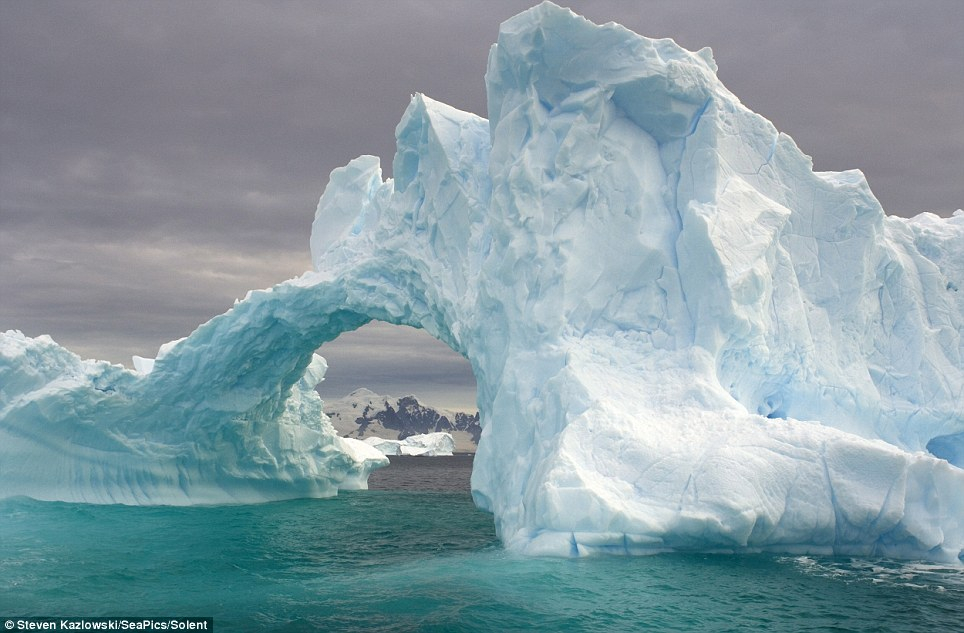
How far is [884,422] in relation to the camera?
1519 cm

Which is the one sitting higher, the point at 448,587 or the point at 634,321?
the point at 634,321

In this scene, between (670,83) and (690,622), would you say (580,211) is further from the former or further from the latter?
(690,622)

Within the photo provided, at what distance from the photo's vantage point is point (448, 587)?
9523mm

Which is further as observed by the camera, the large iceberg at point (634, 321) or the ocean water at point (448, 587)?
the large iceberg at point (634, 321)

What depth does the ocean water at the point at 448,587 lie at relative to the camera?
8.05 m

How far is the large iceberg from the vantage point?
10.4 metres

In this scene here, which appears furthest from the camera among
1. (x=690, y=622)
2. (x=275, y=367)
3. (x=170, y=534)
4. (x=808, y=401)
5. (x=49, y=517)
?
(x=275, y=367)

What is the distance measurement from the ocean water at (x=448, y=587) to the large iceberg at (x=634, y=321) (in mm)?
781

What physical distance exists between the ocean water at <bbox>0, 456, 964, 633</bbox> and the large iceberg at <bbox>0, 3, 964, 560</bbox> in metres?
0.78

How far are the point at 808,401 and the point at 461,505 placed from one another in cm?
1088

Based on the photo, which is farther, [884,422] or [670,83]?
[884,422]

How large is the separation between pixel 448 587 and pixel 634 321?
5549 millimetres

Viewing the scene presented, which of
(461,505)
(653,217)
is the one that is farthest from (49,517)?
(653,217)

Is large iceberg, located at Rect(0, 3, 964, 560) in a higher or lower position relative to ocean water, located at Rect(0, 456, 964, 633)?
higher
